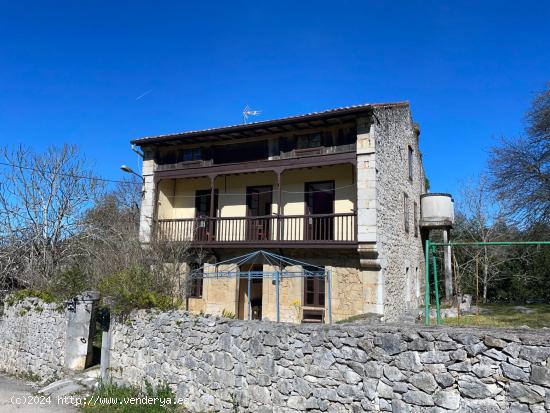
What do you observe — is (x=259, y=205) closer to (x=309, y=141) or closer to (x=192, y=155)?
(x=192, y=155)

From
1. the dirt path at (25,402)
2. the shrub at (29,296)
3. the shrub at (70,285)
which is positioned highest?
the shrub at (70,285)

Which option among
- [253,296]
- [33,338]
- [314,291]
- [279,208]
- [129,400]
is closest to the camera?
[129,400]

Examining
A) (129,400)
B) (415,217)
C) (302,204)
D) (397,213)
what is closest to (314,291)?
(302,204)

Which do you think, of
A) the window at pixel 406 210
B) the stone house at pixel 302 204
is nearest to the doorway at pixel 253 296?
the stone house at pixel 302 204

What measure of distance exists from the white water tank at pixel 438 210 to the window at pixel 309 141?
716 cm

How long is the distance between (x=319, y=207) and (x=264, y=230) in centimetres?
230

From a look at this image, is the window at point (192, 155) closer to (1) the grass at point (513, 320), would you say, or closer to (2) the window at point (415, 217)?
(2) the window at point (415, 217)

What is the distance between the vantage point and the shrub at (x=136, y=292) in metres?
9.06

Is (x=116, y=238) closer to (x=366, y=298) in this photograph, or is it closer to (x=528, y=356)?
(x=366, y=298)

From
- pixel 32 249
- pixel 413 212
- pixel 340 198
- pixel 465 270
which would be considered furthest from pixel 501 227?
pixel 32 249

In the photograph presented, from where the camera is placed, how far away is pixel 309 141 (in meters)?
14.6

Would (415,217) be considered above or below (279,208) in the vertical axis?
above

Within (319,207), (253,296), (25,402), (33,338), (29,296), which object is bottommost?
(25,402)

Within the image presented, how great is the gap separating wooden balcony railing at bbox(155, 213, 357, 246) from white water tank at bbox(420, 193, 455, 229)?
6.35 metres
